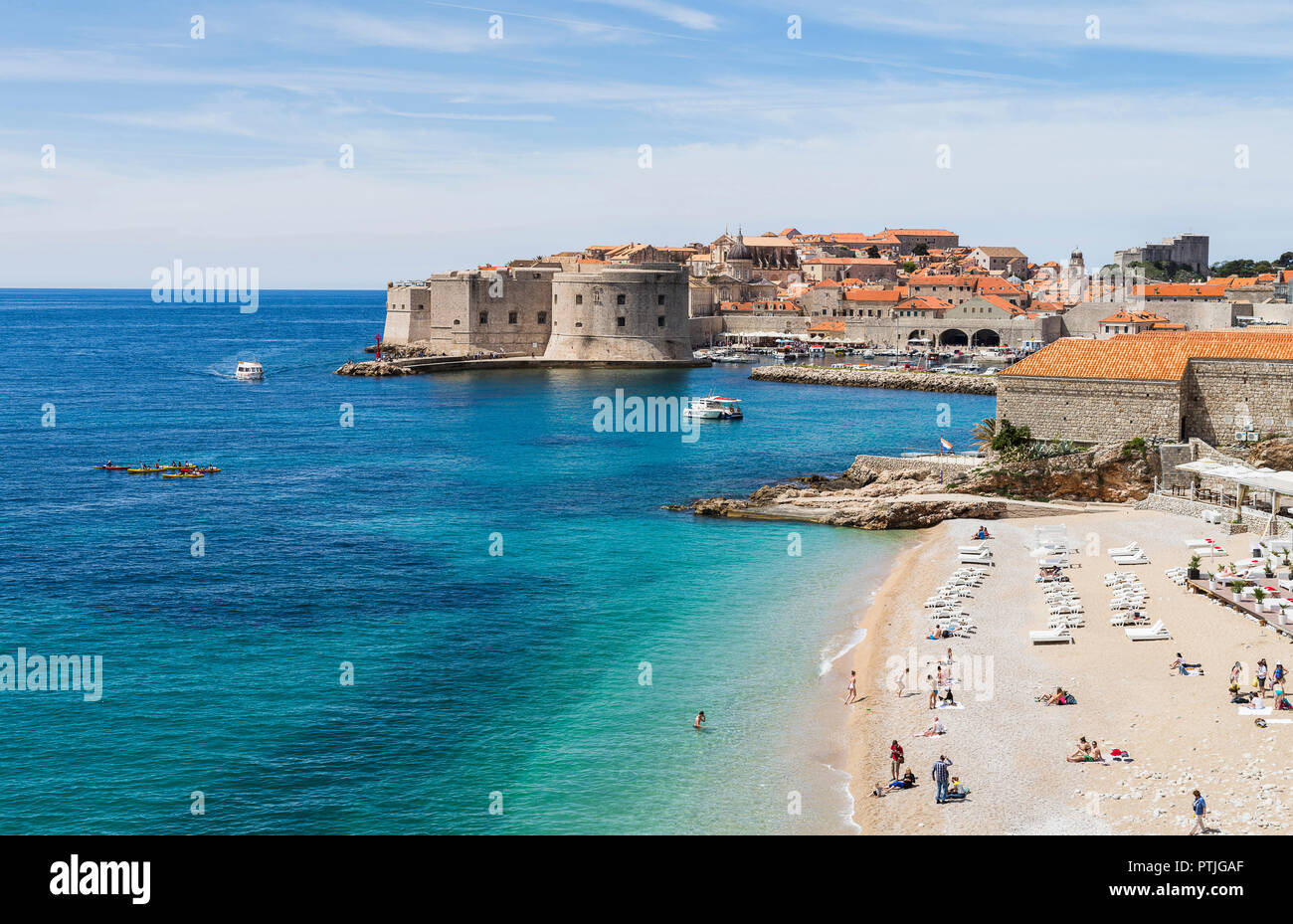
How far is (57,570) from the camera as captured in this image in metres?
25.0

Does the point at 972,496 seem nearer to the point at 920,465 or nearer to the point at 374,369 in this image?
the point at 920,465

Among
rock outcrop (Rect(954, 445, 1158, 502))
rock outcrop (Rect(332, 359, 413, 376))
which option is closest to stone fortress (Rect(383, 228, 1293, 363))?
rock outcrop (Rect(332, 359, 413, 376))

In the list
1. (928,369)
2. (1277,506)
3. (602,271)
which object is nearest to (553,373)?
(602,271)

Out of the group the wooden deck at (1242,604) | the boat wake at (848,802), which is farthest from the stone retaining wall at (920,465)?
the boat wake at (848,802)

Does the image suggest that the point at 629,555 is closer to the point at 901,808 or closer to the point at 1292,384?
the point at 901,808

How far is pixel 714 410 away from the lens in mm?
52938

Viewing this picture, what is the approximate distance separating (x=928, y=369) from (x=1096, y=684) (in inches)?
2304

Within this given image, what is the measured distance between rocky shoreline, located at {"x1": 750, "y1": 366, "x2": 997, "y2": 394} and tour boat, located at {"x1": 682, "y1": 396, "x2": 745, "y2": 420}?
18.2 metres

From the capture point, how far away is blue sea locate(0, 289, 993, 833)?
14094 mm

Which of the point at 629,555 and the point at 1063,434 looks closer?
the point at 629,555

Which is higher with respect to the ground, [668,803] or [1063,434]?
[1063,434]

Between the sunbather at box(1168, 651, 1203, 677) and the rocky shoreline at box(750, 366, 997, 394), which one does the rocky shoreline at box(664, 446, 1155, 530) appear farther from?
the rocky shoreline at box(750, 366, 997, 394)

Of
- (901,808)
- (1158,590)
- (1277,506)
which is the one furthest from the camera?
(1277,506)

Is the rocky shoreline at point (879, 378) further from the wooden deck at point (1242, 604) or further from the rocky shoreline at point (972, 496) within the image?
the wooden deck at point (1242, 604)
